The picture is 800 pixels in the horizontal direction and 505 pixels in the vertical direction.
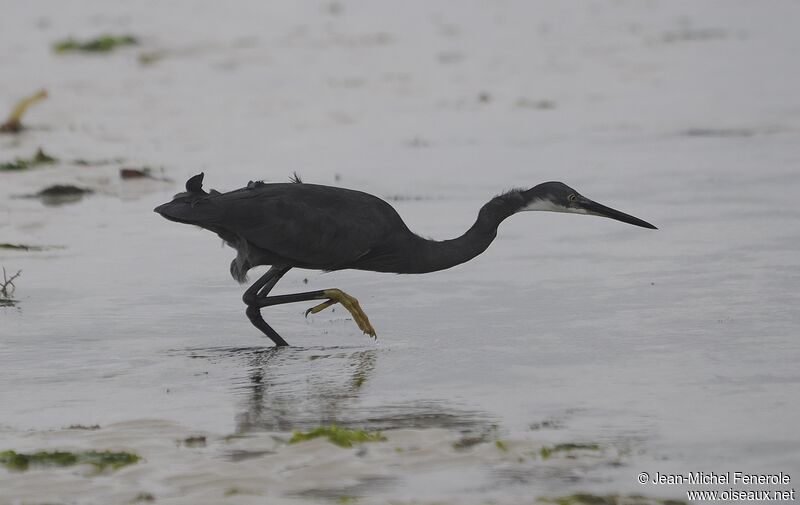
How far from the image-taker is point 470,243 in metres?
8.38

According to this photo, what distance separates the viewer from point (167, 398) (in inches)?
268

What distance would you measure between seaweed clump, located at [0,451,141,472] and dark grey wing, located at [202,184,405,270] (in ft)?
8.11

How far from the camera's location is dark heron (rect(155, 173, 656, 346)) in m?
8.10

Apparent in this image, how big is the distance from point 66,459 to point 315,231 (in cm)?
268

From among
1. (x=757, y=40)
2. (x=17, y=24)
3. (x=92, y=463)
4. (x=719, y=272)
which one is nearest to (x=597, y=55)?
(x=757, y=40)

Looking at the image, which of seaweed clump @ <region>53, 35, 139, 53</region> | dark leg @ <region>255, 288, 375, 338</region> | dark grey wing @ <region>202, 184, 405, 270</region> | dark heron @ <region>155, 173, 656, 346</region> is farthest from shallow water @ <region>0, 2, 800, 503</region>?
seaweed clump @ <region>53, 35, 139, 53</region>

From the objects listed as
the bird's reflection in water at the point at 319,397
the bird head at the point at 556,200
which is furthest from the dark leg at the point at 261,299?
the bird head at the point at 556,200

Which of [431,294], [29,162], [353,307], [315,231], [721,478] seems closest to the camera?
[721,478]

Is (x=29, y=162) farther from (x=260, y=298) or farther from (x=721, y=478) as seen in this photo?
(x=721, y=478)

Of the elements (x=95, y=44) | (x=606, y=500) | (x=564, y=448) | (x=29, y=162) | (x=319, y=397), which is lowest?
(x=606, y=500)

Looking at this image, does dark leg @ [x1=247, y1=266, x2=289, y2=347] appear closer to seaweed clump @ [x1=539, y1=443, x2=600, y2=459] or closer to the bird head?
the bird head

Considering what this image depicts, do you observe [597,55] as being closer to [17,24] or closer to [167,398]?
[17,24]

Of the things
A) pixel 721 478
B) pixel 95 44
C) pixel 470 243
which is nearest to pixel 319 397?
pixel 470 243

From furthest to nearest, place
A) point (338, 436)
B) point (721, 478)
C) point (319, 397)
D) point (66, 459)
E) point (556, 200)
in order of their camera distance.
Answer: point (556, 200) < point (319, 397) < point (338, 436) < point (66, 459) < point (721, 478)
